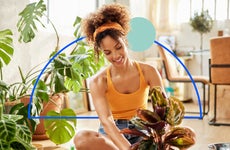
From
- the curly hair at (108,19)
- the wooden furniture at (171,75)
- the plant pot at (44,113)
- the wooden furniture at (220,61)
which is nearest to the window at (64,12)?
the wooden furniture at (171,75)

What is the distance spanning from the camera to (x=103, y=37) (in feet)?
5.49

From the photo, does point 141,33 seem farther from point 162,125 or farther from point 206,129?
point 206,129

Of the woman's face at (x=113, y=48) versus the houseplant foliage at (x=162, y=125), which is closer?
the houseplant foliage at (x=162, y=125)

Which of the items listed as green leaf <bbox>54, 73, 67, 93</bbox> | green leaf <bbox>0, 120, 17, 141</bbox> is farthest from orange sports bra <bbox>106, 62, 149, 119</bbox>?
green leaf <bbox>54, 73, 67, 93</bbox>

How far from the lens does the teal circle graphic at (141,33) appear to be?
4.83 feet

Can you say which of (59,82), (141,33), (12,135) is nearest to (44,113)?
(59,82)

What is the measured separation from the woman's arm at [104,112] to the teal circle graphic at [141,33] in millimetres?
346

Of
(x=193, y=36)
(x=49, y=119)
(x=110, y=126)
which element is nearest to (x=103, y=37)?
(x=110, y=126)

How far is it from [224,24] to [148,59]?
124 centimetres

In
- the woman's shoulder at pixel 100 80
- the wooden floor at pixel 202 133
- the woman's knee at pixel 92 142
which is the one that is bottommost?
the wooden floor at pixel 202 133

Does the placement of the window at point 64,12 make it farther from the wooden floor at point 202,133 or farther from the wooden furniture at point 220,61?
the wooden furniture at point 220,61

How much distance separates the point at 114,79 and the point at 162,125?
1.11 meters

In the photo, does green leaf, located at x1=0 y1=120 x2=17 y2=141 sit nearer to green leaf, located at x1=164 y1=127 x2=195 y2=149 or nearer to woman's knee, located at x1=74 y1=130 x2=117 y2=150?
woman's knee, located at x1=74 y1=130 x2=117 y2=150

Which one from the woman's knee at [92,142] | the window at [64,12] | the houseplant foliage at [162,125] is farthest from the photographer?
the window at [64,12]
